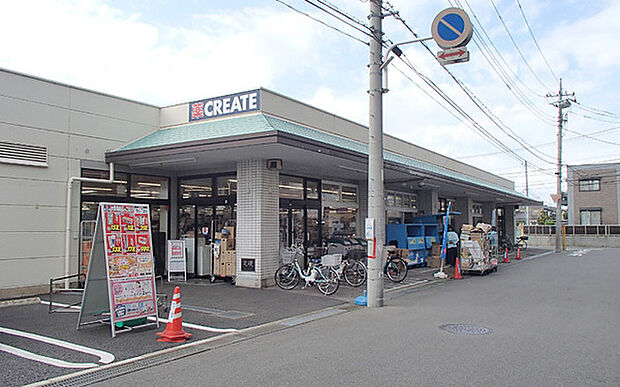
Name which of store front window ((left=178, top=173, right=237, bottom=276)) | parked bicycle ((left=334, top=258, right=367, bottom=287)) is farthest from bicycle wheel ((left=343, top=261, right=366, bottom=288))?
store front window ((left=178, top=173, right=237, bottom=276))

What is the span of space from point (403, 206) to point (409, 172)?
5.71m

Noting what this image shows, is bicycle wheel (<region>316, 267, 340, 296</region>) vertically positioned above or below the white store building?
below

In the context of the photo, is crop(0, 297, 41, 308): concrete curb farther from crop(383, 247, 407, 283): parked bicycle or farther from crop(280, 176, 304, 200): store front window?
crop(383, 247, 407, 283): parked bicycle

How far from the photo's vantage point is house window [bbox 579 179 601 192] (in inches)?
1882

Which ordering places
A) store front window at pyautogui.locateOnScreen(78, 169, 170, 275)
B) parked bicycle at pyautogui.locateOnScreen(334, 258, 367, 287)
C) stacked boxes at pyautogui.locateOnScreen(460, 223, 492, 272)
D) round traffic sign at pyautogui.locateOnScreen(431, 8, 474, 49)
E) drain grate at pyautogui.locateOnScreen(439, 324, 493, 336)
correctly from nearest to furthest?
1. drain grate at pyautogui.locateOnScreen(439, 324, 493, 336)
2. round traffic sign at pyautogui.locateOnScreen(431, 8, 474, 49)
3. store front window at pyautogui.locateOnScreen(78, 169, 170, 275)
4. parked bicycle at pyautogui.locateOnScreen(334, 258, 367, 287)
5. stacked boxes at pyautogui.locateOnScreen(460, 223, 492, 272)

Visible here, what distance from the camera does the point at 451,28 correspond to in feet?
31.0

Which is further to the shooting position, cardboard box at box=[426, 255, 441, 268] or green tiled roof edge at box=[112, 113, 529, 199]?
cardboard box at box=[426, 255, 441, 268]

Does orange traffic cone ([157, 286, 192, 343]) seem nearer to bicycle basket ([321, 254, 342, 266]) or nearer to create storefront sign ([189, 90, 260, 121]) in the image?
bicycle basket ([321, 254, 342, 266])

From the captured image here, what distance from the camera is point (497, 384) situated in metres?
5.23

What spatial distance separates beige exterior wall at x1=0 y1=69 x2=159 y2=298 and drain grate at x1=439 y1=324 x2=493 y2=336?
9538 millimetres

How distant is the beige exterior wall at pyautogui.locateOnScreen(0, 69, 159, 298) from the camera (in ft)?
37.2

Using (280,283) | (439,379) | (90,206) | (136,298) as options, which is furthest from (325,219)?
(439,379)

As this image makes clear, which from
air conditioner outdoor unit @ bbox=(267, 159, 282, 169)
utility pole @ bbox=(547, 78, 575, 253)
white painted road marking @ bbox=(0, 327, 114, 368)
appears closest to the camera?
white painted road marking @ bbox=(0, 327, 114, 368)

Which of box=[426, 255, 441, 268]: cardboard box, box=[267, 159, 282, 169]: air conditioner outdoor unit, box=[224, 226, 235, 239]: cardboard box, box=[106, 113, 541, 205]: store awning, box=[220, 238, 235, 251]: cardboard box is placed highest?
box=[106, 113, 541, 205]: store awning
